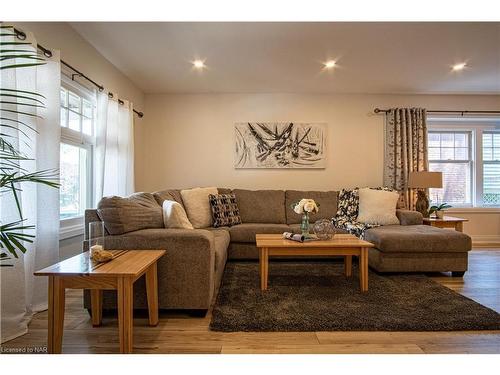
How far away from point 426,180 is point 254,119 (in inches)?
101

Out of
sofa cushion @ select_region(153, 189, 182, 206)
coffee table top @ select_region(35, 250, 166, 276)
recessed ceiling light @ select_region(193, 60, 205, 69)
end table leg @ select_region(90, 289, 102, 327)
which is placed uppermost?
recessed ceiling light @ select_region(193, 60, 205, 69)

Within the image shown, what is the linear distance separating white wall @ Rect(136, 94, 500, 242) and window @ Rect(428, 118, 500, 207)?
0.49 metres

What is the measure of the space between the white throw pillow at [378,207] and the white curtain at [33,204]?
3.40 metres

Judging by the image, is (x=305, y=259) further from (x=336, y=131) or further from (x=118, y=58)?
(x=118, y=58)

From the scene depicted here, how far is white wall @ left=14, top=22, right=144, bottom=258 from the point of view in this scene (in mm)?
2498

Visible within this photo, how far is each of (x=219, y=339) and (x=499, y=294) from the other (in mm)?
2471

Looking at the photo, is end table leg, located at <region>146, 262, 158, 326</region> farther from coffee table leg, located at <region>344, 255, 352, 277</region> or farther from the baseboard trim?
the baseboard trim

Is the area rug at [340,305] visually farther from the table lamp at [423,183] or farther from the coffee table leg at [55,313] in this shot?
the table lamp at [423,183]

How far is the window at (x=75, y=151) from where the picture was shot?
2.92m

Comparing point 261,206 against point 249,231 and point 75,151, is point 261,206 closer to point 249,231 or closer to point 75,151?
point 249,231

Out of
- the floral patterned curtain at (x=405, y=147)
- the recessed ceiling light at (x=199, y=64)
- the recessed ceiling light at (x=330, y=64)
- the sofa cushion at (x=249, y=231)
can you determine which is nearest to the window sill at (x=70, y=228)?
the sofa cushion at (x=249, y=231)

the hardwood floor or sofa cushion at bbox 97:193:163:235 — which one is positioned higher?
sofa cushion at bbox 97:193:163:235

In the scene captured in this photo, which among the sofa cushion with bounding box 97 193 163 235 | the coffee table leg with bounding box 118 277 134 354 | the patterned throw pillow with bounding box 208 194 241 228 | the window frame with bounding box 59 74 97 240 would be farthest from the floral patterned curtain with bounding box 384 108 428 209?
the coffee table leg with bounding box 118 277 134 354
